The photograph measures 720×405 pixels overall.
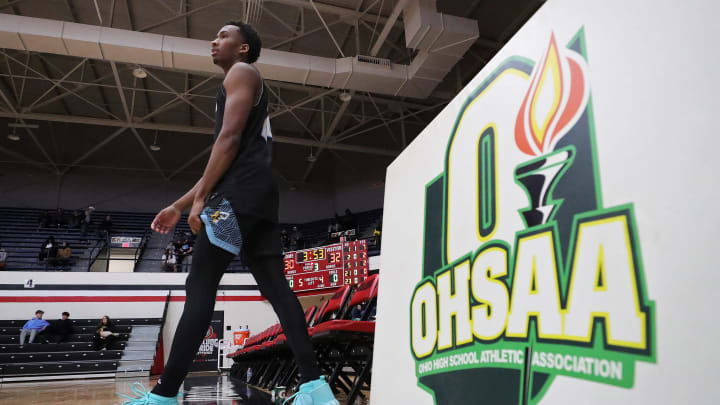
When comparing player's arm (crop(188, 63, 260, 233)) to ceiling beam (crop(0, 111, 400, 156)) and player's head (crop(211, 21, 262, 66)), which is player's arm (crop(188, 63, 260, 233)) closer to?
player's head (crop(211, 21, 262, 66))

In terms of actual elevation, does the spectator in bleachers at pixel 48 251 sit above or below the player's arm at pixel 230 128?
above

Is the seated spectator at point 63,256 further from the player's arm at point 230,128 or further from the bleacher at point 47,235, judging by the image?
the player's arm at point 230,128

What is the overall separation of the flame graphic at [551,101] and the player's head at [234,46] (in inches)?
50.5

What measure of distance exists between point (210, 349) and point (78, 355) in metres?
3.50

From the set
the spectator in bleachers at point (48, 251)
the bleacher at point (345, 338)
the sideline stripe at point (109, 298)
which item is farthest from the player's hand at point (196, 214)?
the spectator in bleachers at point (48, 251)

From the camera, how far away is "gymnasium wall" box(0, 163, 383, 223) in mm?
18567

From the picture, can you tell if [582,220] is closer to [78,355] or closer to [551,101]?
[551,101]

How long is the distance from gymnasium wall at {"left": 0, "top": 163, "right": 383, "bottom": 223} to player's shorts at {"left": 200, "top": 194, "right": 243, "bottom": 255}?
17.3 meters

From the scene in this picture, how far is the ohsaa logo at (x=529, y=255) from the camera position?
0.86 meters

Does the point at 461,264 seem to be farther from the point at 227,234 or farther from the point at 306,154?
the point at 306,154

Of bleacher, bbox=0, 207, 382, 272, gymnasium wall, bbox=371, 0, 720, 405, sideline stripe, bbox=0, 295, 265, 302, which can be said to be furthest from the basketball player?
sideline stripe, bbox=0, 295, 265, 302

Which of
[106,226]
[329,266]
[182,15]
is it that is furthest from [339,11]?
[106,226]

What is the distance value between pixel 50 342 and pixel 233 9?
869 centimetres

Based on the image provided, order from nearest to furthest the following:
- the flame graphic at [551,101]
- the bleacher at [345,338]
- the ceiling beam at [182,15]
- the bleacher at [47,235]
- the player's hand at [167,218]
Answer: the flame graphic at [551,101] < the player's hand at [167,218] < the bleacher at [345,338] < the ceiling beam at [182,15] < the bleacher at [47,235]
